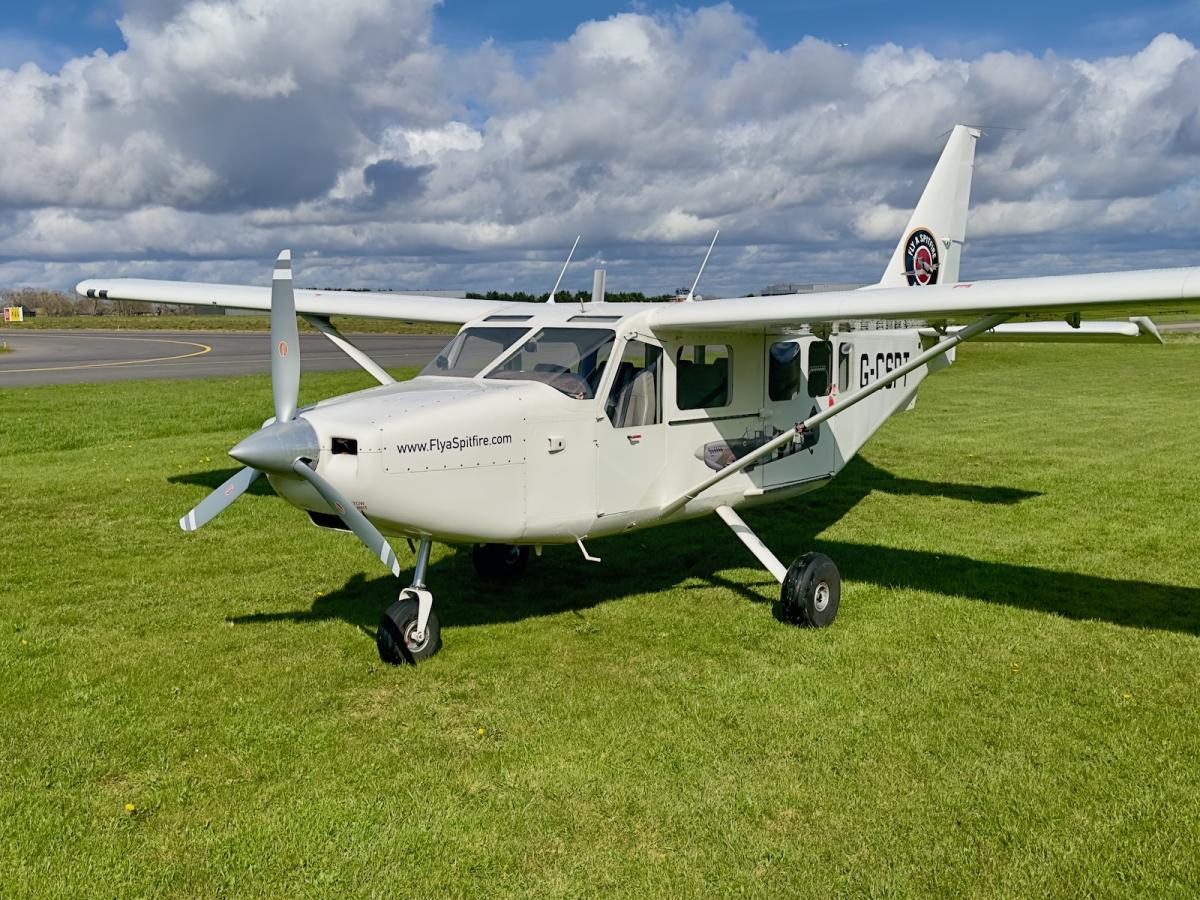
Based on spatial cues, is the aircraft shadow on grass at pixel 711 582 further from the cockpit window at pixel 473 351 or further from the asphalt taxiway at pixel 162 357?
the asphalt taxiway at pixel 162 357

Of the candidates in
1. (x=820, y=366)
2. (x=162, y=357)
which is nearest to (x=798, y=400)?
(x=820, y=366)

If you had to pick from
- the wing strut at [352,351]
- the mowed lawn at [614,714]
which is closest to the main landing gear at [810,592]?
the mowed lawn at [614,714]

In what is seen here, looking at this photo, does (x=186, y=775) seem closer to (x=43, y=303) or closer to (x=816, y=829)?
(x=816, y=829)

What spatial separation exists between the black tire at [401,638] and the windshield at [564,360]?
1.83 metres

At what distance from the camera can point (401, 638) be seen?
259 inches

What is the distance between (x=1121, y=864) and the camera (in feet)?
14.0

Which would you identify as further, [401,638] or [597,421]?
[597,421]

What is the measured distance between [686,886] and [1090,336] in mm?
9331

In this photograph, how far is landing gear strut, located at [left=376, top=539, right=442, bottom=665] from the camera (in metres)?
6.60

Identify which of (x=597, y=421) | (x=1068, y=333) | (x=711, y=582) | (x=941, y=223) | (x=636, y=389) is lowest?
(x=711, y=582)

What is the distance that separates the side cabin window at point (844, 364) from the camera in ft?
31.5

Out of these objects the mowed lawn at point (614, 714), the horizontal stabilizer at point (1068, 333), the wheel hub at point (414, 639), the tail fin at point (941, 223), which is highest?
the tail fin at point (941, 223)

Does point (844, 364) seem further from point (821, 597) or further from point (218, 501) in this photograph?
point (218, 501)

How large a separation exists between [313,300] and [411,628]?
540cm
